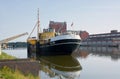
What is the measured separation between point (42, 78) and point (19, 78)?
300 inches

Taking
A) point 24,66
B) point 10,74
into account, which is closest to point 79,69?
point 24,66

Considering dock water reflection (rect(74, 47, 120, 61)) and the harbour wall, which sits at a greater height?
the harbour wall

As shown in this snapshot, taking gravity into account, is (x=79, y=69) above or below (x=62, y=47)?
below

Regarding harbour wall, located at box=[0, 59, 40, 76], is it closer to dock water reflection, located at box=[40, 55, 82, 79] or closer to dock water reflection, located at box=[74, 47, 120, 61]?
dock water reflection, located at box=[40, 55, 82, 79]

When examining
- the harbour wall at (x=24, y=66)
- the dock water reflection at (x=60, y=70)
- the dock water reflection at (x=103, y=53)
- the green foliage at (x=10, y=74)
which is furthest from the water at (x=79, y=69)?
the dock water reflection at (x=103, y=53)

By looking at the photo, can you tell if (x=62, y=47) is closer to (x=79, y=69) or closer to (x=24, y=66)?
(x=79, y=69)

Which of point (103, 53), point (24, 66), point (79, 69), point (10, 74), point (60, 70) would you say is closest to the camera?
point (10, 74)

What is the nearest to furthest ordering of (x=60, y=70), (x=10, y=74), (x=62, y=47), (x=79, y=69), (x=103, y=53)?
1. (x=10, y=74)
2. (x=60, y=70)
3. (x=79, y=69)
4. (x=62, y=47)
5. (x=103, y=53)

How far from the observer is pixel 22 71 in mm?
18375

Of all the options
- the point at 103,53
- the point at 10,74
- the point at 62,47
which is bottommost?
the point at 103,53

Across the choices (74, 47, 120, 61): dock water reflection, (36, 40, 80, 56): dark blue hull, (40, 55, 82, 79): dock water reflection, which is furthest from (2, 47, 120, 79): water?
(36, 40, 80, 56): dark blue hull

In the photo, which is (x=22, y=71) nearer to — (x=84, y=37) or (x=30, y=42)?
(x=30, y=42)

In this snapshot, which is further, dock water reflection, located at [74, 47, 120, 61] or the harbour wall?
dock water reflection, located at [74, 47, 120, 61]

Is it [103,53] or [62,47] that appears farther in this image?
[103,53]
